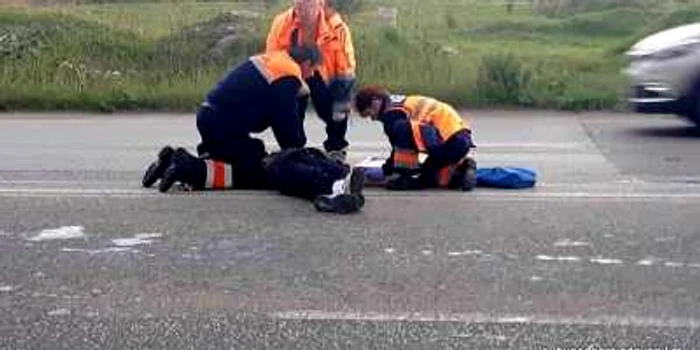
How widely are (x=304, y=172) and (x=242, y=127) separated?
0.76 meters

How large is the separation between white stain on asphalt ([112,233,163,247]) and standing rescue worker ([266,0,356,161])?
285 cm

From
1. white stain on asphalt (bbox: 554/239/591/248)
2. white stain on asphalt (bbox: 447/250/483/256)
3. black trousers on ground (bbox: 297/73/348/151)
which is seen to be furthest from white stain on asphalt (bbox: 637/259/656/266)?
black trousers on ground (bbox: 297/73/348/151)

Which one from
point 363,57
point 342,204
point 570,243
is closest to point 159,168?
point 342,204

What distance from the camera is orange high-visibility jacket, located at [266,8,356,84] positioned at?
10.6 m

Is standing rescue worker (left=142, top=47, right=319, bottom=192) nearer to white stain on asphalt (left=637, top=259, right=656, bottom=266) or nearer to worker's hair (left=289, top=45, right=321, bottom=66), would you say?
worker's hair (left=289, top=45, right=321, bottom=66)

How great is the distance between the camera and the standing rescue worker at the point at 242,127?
945 centimetres

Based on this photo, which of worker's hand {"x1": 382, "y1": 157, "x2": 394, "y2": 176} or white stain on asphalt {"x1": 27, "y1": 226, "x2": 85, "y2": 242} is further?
→ worker's hand {"x1": 382, "y1": 157, "x2": 394, "y2": 176}

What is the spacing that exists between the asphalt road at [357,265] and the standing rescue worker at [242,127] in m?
0.17

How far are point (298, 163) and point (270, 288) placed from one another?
2.58m

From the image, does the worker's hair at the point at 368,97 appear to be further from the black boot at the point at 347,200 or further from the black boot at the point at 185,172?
the black boot at the point at 185,172

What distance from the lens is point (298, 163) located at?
912cm

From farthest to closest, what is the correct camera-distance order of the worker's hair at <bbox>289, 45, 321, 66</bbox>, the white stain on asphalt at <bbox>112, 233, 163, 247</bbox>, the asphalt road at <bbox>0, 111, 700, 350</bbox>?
the worker's hair at <bbox>289, 45, 321, 66</bbox>
the white stain on asphalt at <bbox>112, 233, 163, 247</bbox>
the asphalt road at <bbox>0, 111, 700, 350</bbox>

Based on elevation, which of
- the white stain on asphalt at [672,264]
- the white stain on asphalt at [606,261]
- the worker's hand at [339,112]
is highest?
the worker's hand at [339,112]

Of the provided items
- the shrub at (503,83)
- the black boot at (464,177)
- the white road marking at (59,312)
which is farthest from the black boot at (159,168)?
the shrub at (503,83)
